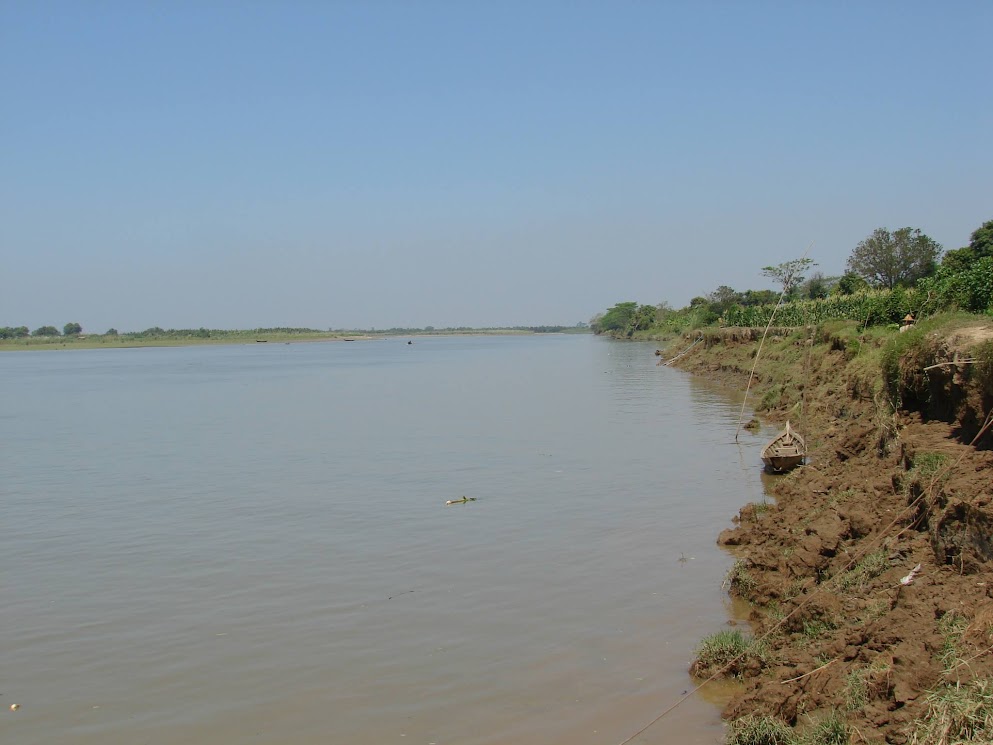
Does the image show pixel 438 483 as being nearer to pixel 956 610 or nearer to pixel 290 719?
pixel 290 719

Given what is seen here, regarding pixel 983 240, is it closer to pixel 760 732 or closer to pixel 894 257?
pixel 894 257

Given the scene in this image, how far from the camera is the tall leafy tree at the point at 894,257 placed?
6056 cm

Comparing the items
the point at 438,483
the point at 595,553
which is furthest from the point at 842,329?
the point at 595,553

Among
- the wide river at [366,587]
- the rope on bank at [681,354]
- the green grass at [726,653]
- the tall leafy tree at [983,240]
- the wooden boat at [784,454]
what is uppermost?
the tall leafy tree at [983,240]

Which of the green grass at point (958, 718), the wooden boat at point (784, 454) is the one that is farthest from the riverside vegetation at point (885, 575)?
the wooden boat at point (784, 454)

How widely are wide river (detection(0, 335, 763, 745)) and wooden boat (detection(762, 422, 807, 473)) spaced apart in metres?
0.47

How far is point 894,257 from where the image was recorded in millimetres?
61844

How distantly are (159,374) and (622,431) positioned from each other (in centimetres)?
4650

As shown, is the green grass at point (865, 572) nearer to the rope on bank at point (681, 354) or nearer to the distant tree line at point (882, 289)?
the distant tree line at point (882, 289)

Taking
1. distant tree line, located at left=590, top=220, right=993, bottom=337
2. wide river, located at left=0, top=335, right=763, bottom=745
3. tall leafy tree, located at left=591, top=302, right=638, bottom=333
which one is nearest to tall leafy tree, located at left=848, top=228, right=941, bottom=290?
distant tree line, located at left=590, top=220, right=993, bottom=337

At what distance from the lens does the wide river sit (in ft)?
22.7

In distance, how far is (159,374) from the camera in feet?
199

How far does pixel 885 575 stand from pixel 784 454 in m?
8.48

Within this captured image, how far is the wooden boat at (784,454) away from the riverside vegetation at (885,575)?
1.29ft
